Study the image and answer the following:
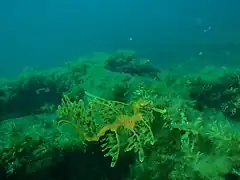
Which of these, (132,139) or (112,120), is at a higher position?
(112,120)

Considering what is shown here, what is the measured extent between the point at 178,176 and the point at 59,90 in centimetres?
669

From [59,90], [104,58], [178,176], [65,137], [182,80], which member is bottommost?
[178,176]

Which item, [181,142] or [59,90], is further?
[59,90]

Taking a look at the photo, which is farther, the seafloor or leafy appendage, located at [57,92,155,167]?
leafy appendage, located at [57,92,155,167]

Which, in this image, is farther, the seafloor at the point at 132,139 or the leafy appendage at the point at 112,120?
the leafy appendage at the point at 112,120

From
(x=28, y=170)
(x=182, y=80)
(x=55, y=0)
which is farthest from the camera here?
(x=55, y=0)

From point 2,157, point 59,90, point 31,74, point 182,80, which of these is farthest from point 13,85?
point 2,157

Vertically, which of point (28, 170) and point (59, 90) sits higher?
point (59, 90)

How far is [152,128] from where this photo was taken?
15.2 feet

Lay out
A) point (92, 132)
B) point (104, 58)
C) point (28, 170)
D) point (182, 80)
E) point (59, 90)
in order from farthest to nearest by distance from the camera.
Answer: point (104, 58) → point (59, 90) → point (182, 80) → point (28, 170) → point (92, 132)

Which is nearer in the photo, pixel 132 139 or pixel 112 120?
pixel 132 139

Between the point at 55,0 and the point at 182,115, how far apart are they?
160m

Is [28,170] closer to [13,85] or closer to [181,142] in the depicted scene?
[181,142]

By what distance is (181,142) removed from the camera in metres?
4.40
